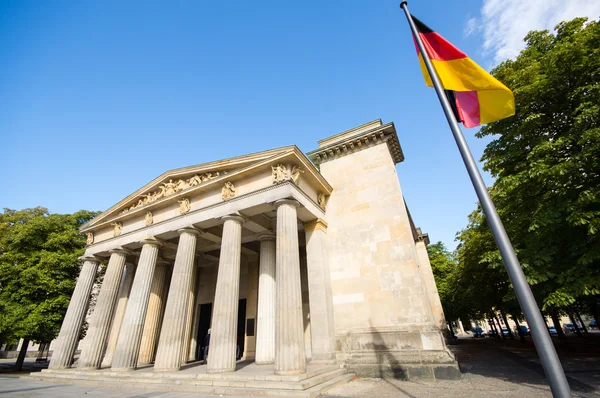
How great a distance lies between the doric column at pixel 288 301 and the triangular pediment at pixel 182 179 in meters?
3.47

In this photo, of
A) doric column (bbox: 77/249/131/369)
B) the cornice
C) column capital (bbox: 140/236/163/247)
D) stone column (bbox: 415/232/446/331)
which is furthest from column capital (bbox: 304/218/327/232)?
stone column (bbox: 415/232/446/331)

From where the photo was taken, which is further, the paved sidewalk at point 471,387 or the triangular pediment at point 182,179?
the triangular pediment at point 182,179

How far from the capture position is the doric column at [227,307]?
1206 centimetres

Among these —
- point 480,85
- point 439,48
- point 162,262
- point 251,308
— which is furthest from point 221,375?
point 439,48

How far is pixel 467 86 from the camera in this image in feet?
21.6

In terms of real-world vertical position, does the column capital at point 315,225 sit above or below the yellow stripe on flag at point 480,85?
above

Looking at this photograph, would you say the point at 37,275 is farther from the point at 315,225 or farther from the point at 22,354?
the point at 315,225

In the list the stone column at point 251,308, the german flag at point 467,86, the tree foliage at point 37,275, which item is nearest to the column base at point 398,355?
the stone column at point 251,308

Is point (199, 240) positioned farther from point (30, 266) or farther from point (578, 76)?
point (578, 76)

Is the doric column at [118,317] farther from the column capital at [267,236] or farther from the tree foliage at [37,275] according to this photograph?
the column capital at [267,236]

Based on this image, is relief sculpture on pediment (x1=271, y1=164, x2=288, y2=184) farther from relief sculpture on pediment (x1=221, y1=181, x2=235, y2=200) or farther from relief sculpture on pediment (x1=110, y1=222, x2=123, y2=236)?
relief sculpture on pediment (x1=110, y1=222, x2=123, y2=236)

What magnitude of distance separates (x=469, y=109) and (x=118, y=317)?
83.3 ft

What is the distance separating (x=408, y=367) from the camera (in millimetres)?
12484

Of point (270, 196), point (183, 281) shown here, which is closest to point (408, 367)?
point (270, 196)
